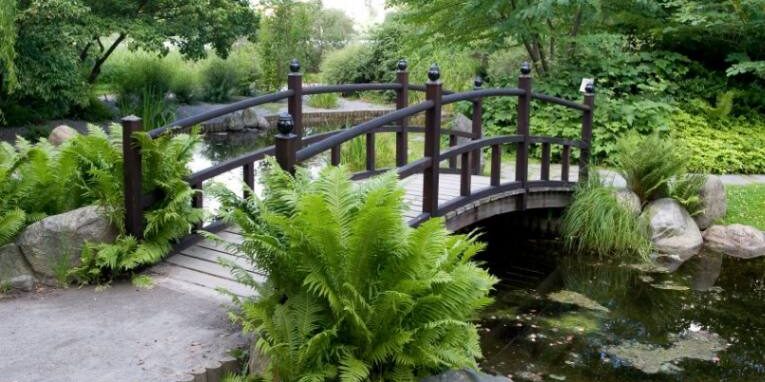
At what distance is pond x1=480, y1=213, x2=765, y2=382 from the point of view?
16.3 ft

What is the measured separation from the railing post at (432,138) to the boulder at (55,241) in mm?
2287

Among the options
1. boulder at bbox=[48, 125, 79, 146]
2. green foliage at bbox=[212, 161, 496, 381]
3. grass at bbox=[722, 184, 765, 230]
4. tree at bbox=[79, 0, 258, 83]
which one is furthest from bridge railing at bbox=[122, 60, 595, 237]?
tree at bbox=[79, 0, 258, 83]

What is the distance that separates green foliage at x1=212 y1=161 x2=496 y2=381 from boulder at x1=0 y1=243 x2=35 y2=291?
1.64 m

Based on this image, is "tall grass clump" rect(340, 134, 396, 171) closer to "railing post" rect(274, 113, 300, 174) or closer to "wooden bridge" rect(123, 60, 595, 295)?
"wooden bridge" rect(123, 60, 595, 295)

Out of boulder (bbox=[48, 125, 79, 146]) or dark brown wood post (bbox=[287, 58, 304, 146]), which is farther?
boulder (bbox=[48, 125, 79, 146])

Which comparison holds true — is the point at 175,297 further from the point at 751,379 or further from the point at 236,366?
the point at 751,379

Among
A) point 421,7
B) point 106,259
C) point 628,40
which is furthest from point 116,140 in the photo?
point 628,40

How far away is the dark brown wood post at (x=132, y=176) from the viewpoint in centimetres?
456

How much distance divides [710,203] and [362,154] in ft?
13.3

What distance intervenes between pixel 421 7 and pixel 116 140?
7.29 meters

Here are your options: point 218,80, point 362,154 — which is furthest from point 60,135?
point 218,80

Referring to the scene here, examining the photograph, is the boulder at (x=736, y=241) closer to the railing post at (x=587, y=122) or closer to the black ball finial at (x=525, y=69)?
the railing post at (x=587, y=122)

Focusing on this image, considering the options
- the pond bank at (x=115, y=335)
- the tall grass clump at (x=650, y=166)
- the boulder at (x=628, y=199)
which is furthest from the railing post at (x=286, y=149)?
the tall grass clump at (x=650, y=166)

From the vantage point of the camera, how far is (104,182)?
179 inches
